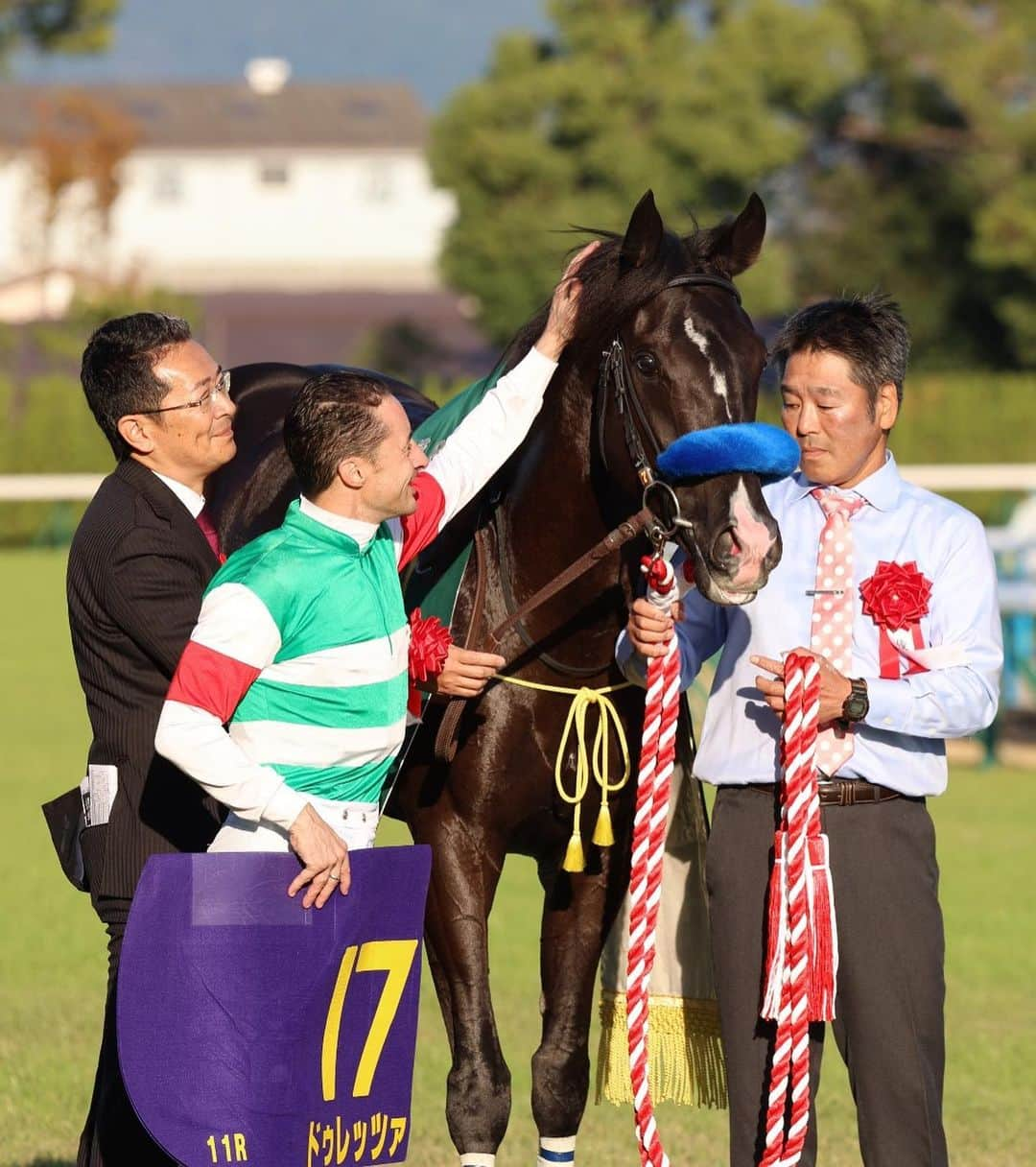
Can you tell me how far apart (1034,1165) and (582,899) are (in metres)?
1.52

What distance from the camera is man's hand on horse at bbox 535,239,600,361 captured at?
3.85m

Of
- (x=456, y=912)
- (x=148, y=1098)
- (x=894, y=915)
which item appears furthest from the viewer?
(x=456, y=912)

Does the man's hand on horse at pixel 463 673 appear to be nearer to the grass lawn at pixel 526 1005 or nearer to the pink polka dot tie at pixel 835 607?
the pink polka dot tie at pixel 835 607

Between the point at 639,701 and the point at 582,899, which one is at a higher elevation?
the point at 639,701

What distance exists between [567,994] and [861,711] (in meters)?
1.06

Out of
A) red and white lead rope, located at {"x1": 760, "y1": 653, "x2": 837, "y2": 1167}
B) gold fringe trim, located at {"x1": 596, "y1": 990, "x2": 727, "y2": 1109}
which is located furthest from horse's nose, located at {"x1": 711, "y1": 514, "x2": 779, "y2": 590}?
gold fringe trim, located at {"x1": 596, "y1": 990, "x2": 727, "y2": 1109}

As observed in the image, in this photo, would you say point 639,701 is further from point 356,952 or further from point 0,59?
point 0,59

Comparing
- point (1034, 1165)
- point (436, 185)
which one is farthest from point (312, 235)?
point (1034, 1165)

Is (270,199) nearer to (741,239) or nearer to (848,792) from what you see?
(741,239)

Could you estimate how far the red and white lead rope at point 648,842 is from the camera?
3631mm

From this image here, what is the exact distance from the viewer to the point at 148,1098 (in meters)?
3.08

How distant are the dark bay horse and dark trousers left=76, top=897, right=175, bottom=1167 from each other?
0.76 m

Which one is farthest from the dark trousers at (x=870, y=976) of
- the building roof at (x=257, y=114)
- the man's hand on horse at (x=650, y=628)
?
the building roof at (x=257, y=114)

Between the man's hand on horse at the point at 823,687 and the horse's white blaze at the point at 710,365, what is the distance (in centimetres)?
46
